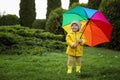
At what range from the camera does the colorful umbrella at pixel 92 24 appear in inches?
402

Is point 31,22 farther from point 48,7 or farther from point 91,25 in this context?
point 91,25

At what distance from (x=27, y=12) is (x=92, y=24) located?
23287mm

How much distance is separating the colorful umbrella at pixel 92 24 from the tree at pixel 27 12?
2251cm

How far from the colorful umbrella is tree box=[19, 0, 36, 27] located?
22.5 m

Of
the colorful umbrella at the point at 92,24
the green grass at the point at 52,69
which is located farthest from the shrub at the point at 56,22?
the colorful umbrella at the point at 92,24

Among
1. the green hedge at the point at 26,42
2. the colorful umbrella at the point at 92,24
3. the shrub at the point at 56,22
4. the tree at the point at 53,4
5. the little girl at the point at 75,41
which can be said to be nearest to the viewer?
the little girl at the point at 75,41

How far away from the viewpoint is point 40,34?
1934 centimetres

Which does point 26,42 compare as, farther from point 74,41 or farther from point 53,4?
point 53,4

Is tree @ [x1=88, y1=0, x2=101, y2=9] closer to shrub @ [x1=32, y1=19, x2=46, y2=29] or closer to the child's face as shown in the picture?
shrub @ [x1=32, y1=19, x2=46, y2=29]

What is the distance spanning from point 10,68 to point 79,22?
2750mm

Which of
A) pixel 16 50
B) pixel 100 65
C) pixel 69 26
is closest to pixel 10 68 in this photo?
pixel 69 26

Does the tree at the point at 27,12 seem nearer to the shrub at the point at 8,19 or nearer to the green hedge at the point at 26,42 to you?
the shrub at the point at 8,19

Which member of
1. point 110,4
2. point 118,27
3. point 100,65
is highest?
point 110,4

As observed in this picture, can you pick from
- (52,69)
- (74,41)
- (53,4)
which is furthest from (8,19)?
(74,41)
